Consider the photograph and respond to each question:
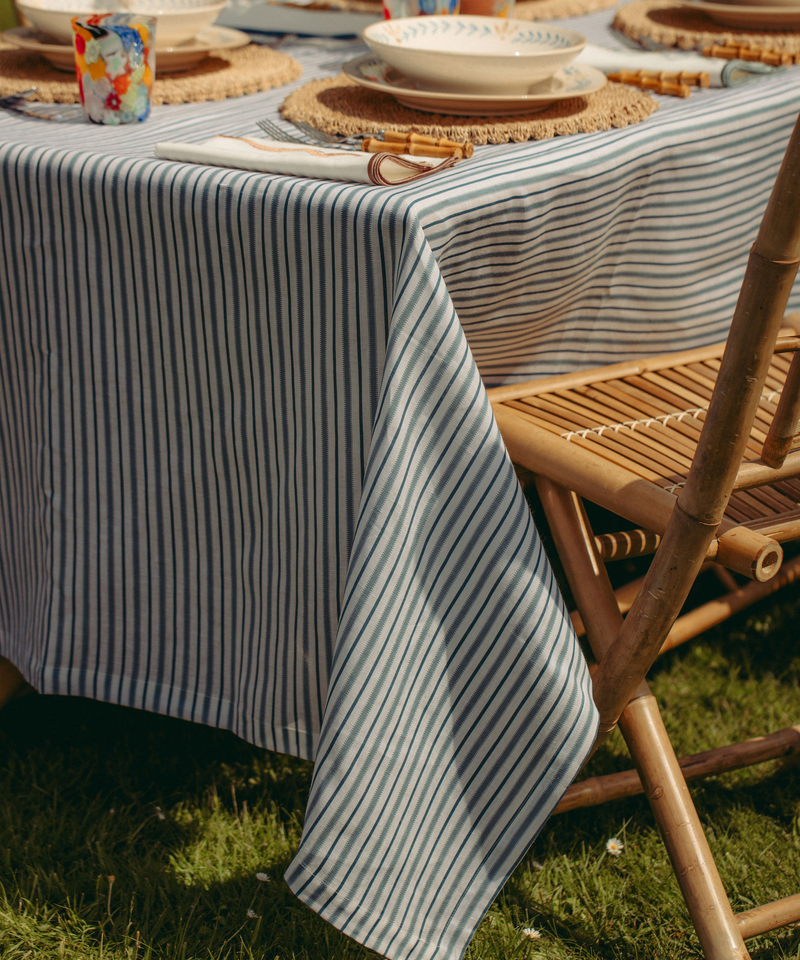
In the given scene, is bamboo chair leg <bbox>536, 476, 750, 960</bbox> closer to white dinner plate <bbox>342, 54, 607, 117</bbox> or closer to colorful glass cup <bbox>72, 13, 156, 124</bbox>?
white dinner plate <bbox>342, 54, 607, 117</bbox>

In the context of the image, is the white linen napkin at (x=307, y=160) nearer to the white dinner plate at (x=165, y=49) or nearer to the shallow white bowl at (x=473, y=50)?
the shallow white bowl at (x=473, y=50)

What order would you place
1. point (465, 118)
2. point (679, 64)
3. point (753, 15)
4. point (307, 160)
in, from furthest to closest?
point (753, 15), point (679, 64), point (465, 118), point (307, 160)

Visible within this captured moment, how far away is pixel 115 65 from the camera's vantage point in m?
1.00

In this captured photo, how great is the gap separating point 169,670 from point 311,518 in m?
0.29

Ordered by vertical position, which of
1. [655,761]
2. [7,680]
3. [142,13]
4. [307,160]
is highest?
[142,13]

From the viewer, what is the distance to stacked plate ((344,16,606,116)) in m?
0.99

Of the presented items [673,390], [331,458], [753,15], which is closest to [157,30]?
[331,458]

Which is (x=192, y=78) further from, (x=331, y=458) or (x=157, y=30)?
(x=331, y=458)

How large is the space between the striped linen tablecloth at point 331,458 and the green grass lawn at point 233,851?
24 centimetres

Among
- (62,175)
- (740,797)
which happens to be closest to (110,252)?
(62,175)

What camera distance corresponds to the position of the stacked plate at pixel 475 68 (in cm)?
99

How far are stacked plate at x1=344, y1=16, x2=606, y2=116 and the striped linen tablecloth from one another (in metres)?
0.12

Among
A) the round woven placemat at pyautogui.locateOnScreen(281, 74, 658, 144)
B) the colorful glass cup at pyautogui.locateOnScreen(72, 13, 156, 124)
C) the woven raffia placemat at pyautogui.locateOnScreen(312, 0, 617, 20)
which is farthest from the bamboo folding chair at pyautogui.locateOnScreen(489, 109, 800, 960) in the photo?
the woven raffia placemat at pyautogui.locateOnScreen(312, 0, 617, 20)

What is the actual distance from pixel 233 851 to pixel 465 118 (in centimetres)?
95
